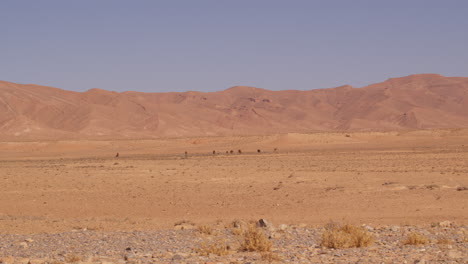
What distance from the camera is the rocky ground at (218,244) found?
9.59m

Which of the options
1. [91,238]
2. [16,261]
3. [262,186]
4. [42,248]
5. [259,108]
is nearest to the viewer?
[16,261]

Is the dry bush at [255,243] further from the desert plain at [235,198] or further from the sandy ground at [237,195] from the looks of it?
the sandy ground at [237,195]

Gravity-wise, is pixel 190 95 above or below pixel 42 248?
above

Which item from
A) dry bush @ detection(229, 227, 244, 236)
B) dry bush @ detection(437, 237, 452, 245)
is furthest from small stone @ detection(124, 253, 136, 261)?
dry bush @ detection(437, 237, 452, 245)

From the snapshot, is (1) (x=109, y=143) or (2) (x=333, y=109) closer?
(1) (x=109, y=143)

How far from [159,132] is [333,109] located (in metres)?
72.5

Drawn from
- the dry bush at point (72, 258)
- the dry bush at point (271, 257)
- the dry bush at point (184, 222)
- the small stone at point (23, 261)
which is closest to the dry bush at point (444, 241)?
the dry bush at point (271, 257)

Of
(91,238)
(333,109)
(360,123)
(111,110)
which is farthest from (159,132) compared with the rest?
(91,238)

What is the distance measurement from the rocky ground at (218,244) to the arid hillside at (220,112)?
81023 mm

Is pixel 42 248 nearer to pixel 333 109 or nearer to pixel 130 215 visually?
pixel 130 215

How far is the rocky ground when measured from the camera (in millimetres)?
9586

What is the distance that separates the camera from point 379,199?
805 inches

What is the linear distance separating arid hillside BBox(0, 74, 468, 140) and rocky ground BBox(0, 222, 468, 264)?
266 ft

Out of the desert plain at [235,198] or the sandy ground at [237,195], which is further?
the sandy ground at [237,195]
